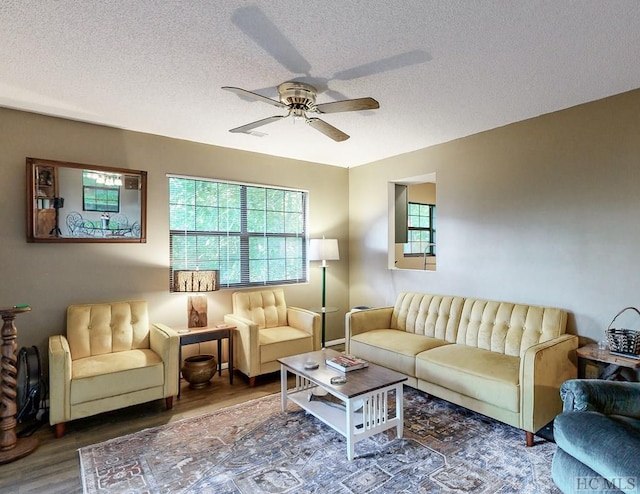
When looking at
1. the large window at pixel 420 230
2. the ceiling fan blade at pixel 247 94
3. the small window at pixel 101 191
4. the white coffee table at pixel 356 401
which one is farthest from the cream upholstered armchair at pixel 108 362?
the large window at pixel 420 230

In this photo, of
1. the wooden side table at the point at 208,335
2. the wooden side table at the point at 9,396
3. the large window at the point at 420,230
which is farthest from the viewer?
the large window at the point at 420,230

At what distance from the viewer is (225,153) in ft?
13.8

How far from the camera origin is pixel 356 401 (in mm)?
2449

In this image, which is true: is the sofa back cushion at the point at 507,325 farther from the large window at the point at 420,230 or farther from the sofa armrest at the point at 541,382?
the large window at the point at 420,230

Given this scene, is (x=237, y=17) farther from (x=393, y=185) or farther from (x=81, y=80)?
(x=393, y=185)

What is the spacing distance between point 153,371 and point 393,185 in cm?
350

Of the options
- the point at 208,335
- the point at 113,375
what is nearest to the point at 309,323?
the point at 208,335

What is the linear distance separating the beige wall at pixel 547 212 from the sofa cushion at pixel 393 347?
75 cm

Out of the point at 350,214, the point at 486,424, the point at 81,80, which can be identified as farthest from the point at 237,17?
the point at 350,214

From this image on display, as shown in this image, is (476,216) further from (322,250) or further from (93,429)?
(93,429)

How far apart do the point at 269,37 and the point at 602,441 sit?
8.52 feet

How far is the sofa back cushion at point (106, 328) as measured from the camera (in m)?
3.11

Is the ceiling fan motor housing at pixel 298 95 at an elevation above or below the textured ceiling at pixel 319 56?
below

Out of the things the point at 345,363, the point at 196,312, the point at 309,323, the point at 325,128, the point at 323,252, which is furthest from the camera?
the point at 323,252
